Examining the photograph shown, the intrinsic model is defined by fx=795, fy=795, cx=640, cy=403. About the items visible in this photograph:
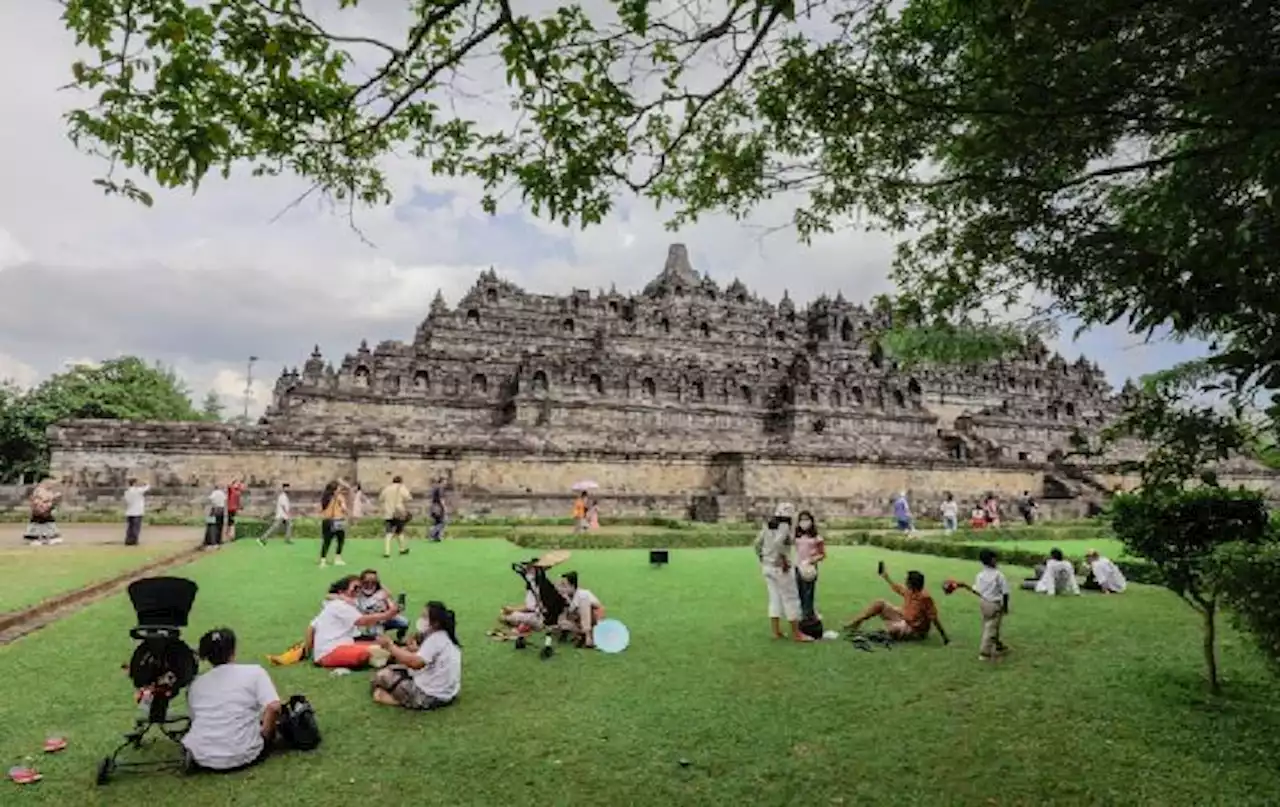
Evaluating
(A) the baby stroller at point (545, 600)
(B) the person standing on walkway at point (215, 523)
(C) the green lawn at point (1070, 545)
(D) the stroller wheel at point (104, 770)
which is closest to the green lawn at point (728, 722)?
(D) the stroller wheel at point (104, 770)

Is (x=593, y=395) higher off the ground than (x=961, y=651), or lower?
higher

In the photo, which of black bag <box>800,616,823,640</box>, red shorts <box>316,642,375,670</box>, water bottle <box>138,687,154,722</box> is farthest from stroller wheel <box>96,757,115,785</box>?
black bag <box>800,616,823,640</box>

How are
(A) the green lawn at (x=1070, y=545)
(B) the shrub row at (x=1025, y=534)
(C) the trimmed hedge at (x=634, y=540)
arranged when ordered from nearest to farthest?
1. (C) the trimmed hedge at (x=634, y=540)
2. (A) the green lawn at (x=1070, y=545)
3. (B) the shrub row at (x=1025, y=534)

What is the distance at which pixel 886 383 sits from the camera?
4850 cm

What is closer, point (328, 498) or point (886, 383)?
point (328, 498)

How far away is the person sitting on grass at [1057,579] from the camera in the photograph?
12023 millimetres

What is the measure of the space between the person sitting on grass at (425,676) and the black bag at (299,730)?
930 mm

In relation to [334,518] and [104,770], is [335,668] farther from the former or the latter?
[334,518]

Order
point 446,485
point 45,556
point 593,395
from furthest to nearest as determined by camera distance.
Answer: point 593,395 < point 446,485 < point 45,556

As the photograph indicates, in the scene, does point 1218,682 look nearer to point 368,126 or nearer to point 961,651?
point 961,651

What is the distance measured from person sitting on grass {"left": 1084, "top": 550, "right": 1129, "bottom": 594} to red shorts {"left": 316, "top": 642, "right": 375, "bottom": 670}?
11.2 metres

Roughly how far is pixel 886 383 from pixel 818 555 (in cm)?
4181

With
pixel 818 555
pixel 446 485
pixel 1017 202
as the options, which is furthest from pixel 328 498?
pixel 446 485

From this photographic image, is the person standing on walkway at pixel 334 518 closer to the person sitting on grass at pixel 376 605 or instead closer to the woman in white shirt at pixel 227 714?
the person sitting on grass at pixel 376 605
